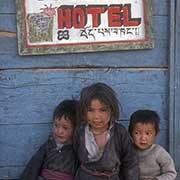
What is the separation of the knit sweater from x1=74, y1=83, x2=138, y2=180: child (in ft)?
0.40

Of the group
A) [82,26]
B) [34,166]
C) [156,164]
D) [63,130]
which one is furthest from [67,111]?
[156,164]

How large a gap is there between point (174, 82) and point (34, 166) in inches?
43.7

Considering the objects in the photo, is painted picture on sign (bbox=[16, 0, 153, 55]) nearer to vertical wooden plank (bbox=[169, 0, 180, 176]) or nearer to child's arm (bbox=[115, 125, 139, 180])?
vertical wooden plank (bbox=[169, 0, 180, 176])

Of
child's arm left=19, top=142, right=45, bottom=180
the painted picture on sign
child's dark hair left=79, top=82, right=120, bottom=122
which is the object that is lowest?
child's arm left=19, top=142, right=45, bottom=180

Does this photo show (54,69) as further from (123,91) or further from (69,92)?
(123,91)

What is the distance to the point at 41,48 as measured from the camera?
3936 mm

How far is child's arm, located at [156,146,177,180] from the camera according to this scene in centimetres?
385

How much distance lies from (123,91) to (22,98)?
2.27 ft

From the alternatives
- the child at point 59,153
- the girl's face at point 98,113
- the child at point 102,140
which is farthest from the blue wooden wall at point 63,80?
the girl's face at point 98,113

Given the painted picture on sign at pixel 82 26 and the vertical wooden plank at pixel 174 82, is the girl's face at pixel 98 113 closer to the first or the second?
the painted picture on sign at pixel 82 26

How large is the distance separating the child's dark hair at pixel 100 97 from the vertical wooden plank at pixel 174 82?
0.51m

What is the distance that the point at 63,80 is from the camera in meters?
4.02

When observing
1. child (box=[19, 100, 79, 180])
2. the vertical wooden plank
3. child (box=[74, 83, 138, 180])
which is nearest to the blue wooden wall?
the vertical wooden plank

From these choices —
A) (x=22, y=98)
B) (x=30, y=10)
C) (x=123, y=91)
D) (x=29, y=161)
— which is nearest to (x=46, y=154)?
(x=29, y=161)
